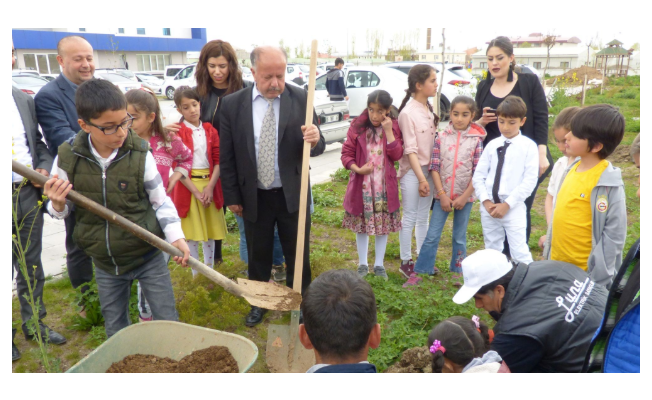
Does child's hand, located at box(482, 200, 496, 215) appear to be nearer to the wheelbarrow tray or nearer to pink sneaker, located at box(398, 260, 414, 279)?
pink sneaker, located at box(398, 260, 414, 279)

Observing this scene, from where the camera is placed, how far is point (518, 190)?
3561 mm

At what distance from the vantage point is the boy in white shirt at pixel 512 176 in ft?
11.7

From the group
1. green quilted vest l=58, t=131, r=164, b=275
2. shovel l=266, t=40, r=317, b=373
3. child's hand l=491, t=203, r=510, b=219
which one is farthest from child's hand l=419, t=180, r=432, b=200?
green quilted vest l=58, t=131, r=164, b=275

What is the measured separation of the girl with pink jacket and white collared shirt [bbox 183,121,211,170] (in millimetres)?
1925

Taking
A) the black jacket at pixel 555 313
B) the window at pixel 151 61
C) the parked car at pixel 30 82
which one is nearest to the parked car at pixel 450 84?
the black jacket at pixel 555 313

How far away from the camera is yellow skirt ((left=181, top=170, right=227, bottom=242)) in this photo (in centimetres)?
377

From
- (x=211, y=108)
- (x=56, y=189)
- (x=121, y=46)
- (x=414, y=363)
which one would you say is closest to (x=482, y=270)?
(x=414, y=363)

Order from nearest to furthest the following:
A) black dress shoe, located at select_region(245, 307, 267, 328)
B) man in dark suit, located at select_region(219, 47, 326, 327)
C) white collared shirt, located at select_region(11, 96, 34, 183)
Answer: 1. white collared shirt, located at select_region(11, 96, 34, 183)
2. man in dark suit, located at select_region(219, 47, 326, 327)
3. black dress shoe, located at select_region(245, 307, 267, 328)

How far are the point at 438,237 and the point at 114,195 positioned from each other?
2.65m

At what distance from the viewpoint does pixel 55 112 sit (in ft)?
10.5

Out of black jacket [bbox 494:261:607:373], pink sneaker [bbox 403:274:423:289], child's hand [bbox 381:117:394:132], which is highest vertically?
child's hand [bbox 381:117:394:132]

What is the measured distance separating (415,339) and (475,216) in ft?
10.9

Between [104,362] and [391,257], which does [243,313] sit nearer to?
[104,362]

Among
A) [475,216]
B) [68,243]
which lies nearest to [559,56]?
[475,216]
